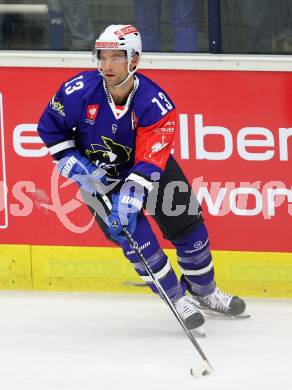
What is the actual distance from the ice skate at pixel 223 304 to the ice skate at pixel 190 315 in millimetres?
242

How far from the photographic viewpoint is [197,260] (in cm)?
461

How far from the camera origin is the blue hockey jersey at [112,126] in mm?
4258

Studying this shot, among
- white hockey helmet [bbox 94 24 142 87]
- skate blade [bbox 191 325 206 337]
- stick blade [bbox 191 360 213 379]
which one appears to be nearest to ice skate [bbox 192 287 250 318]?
skate blade [bbox 191 325 206 337]

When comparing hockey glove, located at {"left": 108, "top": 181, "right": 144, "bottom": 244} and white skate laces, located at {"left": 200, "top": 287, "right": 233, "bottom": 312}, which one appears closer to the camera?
hockey glove, located at {"left": 108, "top": 181, "right": 144, "bottom": 244}

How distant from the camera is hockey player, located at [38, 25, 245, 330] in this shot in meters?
4.24

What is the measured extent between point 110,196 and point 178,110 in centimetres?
72

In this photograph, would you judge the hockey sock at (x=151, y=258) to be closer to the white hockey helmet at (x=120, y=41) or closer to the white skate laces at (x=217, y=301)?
the white skate laces at (x=217, y=301)

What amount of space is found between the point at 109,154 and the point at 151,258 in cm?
42

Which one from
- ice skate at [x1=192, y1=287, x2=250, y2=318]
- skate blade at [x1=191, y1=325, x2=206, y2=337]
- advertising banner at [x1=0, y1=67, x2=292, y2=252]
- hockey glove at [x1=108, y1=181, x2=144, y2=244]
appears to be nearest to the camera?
hockey glove at [x1=108, y1=181, x2=144, y2=244]

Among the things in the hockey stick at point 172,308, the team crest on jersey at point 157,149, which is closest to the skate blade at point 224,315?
the hockey stick at point 172,308

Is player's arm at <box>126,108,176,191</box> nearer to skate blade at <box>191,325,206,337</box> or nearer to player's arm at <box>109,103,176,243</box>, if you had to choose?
player's arm at <box>109,103,176,243</box>

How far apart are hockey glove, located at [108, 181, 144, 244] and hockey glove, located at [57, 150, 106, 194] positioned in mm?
217

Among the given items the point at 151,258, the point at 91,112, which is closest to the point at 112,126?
the point at 91,112

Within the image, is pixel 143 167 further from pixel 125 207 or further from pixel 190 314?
pixel 190 314
